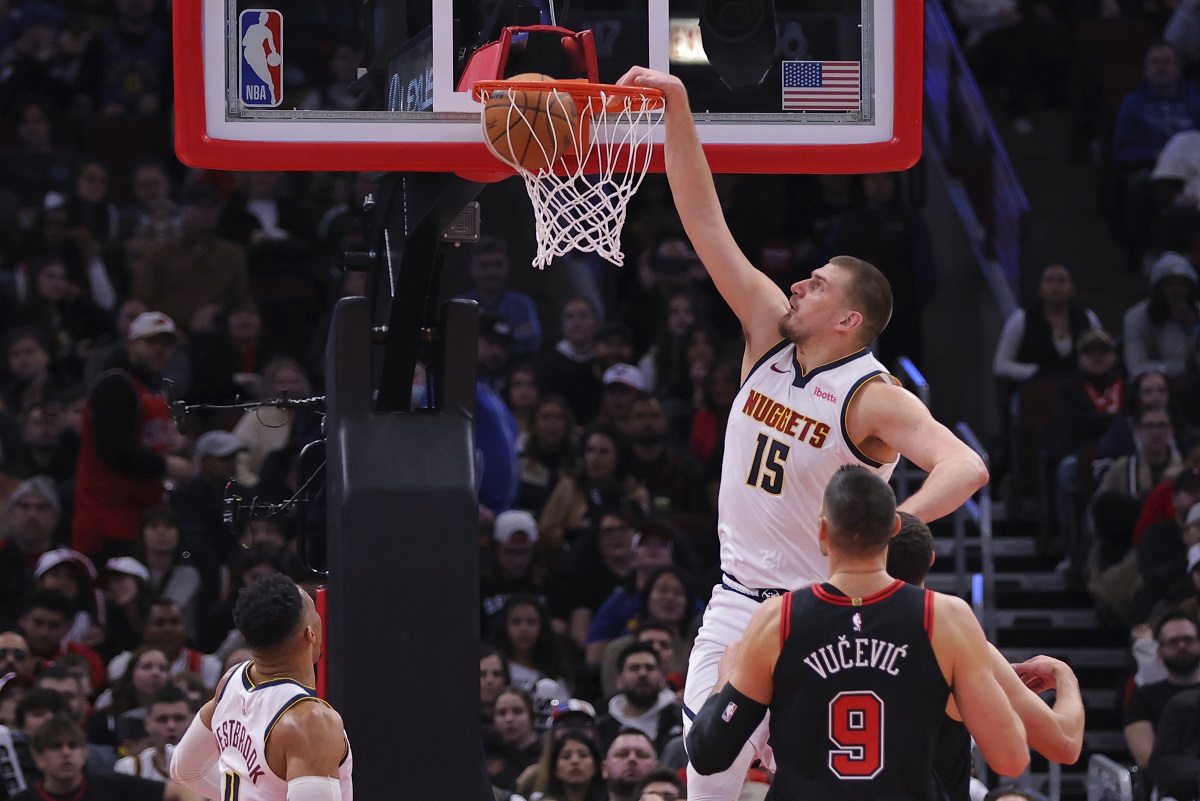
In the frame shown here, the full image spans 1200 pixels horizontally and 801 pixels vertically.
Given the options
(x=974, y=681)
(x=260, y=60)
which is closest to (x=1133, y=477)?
(x=260, y=60)

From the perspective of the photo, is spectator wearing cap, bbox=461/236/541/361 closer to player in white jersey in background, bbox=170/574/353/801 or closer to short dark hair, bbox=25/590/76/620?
short dark hair, bbox=25/590/76/620

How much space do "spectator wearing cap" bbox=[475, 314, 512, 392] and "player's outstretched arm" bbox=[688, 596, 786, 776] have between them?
8450mm

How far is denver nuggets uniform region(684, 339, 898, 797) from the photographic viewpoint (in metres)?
5.83

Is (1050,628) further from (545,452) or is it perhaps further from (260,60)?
(260,60)

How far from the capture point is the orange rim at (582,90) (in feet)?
20.6

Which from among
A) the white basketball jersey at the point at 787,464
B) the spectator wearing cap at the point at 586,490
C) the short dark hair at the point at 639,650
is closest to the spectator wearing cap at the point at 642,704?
the short dark hair at the point at 639,650

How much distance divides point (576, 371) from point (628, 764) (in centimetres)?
478

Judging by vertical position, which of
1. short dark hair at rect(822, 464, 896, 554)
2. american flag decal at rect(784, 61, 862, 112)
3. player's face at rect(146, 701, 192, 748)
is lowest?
player's face at rect(146, 701, 192, 748)

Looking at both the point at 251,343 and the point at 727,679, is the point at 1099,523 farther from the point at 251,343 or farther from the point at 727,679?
the point at 727,679

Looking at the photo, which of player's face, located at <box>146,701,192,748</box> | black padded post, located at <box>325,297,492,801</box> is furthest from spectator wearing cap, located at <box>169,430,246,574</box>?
black padded post, located at <box>325,297,492,801</box>

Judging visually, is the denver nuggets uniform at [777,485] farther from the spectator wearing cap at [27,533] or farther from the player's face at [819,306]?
the spectator wearing cap at [27,533]

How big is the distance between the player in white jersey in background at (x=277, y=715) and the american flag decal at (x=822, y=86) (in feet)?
8.30

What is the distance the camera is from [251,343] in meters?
13.0

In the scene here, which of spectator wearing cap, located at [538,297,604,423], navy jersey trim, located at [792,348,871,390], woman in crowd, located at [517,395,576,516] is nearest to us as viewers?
navy jersey trim, located at [792,348,871,390]
